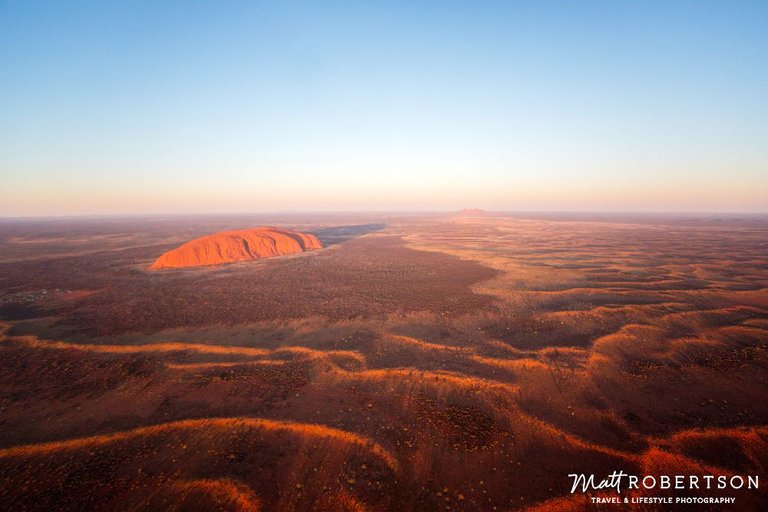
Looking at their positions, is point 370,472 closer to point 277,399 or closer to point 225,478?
point 225,478

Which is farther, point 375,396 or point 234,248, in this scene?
point 234,248

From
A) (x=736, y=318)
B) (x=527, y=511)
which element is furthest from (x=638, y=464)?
(x=736, y=318)

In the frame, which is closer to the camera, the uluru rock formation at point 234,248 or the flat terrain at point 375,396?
the flat terrain at point 375,396

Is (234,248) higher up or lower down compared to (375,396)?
higher up

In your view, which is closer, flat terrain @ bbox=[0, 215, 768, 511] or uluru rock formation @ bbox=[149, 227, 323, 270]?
flat terrain @ bbox=[0, 215, 768, 511]

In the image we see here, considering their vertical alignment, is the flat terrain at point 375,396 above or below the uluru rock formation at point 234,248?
below
